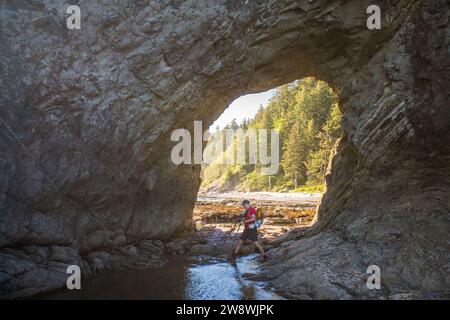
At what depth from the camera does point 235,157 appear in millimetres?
93188

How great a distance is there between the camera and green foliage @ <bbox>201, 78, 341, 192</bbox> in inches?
2146

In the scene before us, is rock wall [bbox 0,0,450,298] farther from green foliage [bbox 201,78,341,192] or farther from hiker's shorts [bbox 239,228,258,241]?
green foliage [bbox 201,78,341,192]

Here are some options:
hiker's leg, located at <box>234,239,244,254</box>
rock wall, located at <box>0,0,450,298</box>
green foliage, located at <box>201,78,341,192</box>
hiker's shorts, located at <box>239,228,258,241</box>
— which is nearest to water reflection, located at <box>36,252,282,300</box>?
rock wall, located at <box>0,0,450,298</box>

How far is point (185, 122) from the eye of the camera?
17.9 m

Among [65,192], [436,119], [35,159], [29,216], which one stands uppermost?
[436,119]

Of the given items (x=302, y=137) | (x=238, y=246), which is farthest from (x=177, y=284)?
(x=302, y=137)

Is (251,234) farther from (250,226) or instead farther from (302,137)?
(302,137)

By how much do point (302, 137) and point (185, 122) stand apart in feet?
154

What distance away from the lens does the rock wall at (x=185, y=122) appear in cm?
1177

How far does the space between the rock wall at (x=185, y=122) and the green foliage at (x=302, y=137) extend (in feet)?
124

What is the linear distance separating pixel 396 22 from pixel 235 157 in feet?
260

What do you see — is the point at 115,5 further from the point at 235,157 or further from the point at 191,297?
the point at 235,157

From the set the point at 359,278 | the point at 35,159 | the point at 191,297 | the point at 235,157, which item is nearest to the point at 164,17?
the point at 35,159

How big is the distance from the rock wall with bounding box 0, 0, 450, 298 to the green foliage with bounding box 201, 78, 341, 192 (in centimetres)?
3781
